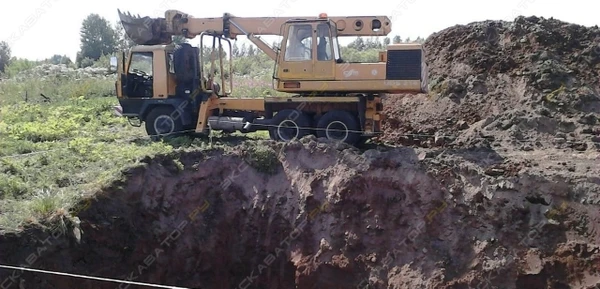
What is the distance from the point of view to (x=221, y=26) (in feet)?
41.9

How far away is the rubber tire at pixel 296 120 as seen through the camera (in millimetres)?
11914

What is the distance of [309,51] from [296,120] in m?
1.40

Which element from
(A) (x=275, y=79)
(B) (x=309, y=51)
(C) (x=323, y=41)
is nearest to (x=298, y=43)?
(B) (x=309, y=51)

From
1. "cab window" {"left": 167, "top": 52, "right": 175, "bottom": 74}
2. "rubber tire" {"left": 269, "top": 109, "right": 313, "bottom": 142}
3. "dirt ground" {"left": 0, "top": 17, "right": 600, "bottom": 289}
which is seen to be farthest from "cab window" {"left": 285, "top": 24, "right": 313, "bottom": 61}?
"cab window" {"left": 167, "top": 52, "right": 175, "bottom": 74}

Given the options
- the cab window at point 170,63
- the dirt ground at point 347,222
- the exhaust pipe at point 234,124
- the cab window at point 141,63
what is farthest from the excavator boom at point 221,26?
the dirt ground at point 347,222

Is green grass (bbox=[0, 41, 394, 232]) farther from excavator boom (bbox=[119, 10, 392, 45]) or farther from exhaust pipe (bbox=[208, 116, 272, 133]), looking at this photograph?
excavator boom (bbox=[119, 10, 392, 45])

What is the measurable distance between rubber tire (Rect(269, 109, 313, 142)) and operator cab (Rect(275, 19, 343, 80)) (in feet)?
2.39

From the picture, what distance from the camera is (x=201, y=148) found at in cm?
1084

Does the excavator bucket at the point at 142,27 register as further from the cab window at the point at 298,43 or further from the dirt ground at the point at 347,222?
the dirt ground at the point at 347,222

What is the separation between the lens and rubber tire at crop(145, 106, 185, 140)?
13055mm

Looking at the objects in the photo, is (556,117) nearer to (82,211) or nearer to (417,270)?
(417,270)

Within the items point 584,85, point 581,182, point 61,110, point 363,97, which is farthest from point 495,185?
point 61,110

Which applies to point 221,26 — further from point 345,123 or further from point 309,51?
point 345,123

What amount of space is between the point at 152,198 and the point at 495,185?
18.0 feet
